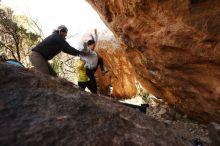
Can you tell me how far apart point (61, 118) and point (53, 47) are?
16.4ft

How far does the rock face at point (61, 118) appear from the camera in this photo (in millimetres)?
1649

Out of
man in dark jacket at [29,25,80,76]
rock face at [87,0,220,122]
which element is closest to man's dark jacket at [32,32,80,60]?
man in dark jacket at [29,25,80,76]

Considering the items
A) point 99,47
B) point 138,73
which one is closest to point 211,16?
point 138,73

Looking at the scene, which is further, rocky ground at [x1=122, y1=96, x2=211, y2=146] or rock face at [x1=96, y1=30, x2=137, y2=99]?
rock face at [x1=96, y1=30, x2=137, y2=99]

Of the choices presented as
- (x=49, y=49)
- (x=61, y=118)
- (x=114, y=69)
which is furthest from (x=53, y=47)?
(x=114, y=69)

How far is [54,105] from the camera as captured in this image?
1930 millimetres

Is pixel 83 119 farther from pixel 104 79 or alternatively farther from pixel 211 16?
pixel 104 79

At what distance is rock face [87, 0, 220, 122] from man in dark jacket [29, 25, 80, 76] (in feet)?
4.85

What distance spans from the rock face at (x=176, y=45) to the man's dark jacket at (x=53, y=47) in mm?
1504

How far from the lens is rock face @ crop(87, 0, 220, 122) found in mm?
5719

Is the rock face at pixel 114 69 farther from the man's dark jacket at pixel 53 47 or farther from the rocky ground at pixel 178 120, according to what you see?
the man's dark jacket at pixel 53 47

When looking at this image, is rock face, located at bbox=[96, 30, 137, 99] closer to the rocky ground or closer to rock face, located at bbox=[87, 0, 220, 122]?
the rocky ground

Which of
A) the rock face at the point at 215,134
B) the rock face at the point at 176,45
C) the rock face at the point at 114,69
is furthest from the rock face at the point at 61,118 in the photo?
the rock face at the point at 114,69

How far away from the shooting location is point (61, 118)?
181cm
